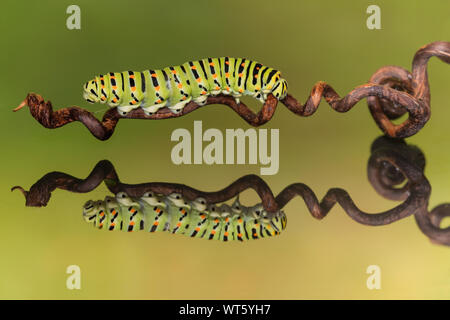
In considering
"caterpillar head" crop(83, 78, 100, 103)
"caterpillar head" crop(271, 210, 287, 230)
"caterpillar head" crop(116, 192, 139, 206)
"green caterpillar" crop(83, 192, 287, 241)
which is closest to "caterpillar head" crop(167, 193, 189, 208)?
"green caterpillar" crop(83, 192, 287, 241)

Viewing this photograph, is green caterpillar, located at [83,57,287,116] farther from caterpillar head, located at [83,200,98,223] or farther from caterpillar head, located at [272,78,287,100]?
caterpillar head, located at [83,200,98,223]

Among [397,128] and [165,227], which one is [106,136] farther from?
[397,128]

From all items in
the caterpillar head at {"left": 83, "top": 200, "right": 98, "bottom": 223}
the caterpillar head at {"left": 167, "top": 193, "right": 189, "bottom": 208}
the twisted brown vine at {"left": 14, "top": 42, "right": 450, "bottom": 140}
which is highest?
the twisted brown vine at {"left": 14, "top": 42, "right": 450, "bottom": 140}

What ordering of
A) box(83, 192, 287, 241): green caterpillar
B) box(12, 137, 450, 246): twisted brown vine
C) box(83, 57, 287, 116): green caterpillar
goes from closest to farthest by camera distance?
box(83, 192, 287, 241): green caterpillar, box(12, 137, 450, 246): twisted brown vine, box(83, 57, 287, 116): green caterpillar

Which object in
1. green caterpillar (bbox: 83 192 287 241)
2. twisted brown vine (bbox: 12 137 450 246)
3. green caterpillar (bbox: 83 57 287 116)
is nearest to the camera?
green caterpillar (bbox: 83 192 287 241)

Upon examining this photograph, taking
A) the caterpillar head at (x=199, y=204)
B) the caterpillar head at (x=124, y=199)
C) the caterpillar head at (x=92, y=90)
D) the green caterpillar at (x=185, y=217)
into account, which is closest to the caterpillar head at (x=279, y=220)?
the green caterpillar at (x=185, y=217)

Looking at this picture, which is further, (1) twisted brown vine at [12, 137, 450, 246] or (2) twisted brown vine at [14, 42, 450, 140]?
(2) twisted brown vine at [14, 42, 450, 140]
